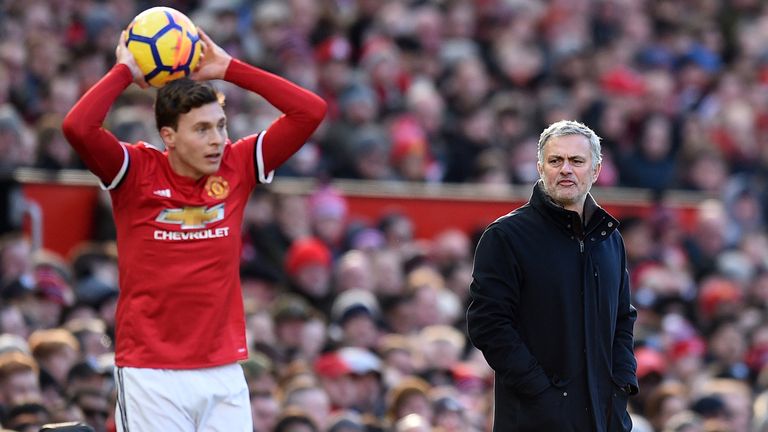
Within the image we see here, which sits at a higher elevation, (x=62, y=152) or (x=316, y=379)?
(x=62, y=152)

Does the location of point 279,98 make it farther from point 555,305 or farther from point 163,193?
point 555,305

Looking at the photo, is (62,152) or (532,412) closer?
(532,412)

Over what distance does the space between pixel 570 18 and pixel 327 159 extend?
5.71 meters

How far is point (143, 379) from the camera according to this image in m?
6.68

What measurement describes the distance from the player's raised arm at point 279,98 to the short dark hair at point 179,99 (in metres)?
0.31

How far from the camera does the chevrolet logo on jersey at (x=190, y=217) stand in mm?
6820

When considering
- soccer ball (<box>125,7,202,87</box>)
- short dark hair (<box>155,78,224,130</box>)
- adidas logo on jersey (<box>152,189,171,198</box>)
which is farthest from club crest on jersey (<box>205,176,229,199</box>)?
soccer ball (<box>125,7,202,87</box>)

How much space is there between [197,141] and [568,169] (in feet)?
5.29

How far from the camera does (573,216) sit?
21.6 ft

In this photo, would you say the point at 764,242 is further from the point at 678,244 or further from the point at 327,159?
the point at 327,159

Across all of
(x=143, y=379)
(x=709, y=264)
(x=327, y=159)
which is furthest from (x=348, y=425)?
(x=709, y=264)

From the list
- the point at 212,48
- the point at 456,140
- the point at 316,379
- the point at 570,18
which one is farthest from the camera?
the point at 570,18

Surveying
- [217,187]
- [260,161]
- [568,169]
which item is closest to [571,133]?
[568,169]

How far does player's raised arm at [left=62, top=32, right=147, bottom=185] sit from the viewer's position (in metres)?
6.71
